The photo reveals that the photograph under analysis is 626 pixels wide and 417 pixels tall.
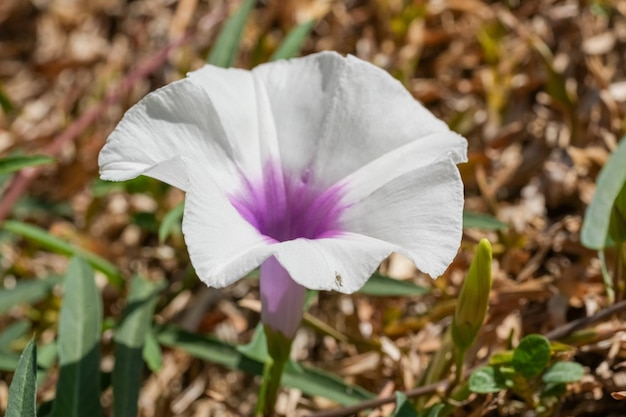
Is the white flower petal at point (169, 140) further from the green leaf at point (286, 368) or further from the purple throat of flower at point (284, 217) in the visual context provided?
the green leaf at point (286, 368)

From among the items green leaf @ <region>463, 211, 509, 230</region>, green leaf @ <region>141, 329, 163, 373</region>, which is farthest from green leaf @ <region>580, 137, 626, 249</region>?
green leaf @ <region>141, 329, 163, 373</region>

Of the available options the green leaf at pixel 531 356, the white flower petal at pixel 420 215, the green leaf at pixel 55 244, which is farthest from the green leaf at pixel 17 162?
the green leaf at pixel 531 356

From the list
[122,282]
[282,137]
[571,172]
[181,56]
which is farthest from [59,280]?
[571,172]

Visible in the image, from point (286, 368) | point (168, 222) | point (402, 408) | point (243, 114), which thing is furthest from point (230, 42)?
point (402, 408)

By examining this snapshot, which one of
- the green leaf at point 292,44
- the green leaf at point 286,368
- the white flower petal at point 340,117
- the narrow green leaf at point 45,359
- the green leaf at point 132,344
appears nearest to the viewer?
the white flower petal at point 340,117

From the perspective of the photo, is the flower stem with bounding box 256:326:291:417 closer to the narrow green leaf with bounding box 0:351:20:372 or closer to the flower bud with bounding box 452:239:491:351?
the flower bud with bounding box 452:239:491:351

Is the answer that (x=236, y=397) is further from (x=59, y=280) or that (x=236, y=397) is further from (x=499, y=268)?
(x=499, y=268)
